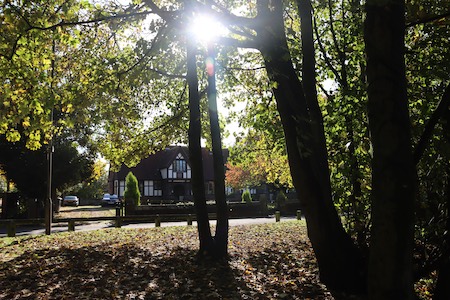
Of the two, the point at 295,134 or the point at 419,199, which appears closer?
the point at 295,134

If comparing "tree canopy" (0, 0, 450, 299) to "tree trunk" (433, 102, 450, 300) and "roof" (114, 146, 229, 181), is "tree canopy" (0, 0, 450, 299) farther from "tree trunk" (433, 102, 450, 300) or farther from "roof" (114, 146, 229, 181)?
"roof" (114, 146, 229, 181)

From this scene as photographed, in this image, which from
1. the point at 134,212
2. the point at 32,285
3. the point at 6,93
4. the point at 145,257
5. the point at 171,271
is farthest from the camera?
the point at 134,212

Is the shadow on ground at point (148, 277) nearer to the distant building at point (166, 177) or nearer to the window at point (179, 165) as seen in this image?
the distant building at point (166, 177)

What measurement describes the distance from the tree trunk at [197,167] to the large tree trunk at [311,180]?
6.06 metres

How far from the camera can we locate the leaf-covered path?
708cm

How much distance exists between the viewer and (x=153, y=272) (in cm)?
865

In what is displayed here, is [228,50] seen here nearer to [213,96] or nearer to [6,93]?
[6,93]

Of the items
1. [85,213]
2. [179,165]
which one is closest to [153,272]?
[85,213]

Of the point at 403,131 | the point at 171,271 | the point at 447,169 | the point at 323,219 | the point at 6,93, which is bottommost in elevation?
the point at 171,271

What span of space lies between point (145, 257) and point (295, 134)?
23.5 feet

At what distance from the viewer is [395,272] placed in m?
3.50

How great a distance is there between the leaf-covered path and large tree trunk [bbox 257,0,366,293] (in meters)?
2.62

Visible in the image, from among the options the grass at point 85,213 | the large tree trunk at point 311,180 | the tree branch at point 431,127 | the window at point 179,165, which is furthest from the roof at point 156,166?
the tree branch at point 431,127

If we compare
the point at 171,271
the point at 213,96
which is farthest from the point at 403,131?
the point at 213,96
